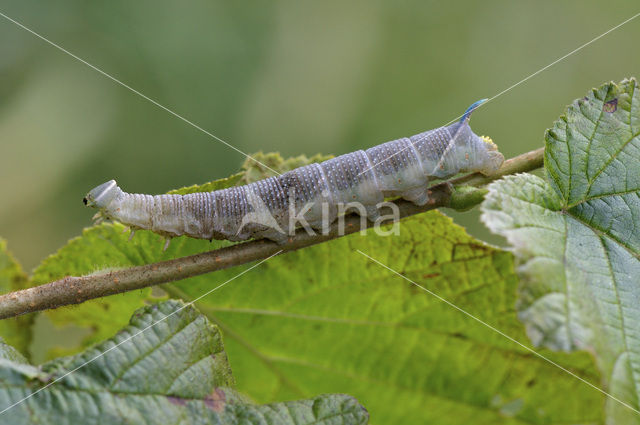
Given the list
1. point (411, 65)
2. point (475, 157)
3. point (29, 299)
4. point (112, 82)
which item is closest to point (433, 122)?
point (411, 65)

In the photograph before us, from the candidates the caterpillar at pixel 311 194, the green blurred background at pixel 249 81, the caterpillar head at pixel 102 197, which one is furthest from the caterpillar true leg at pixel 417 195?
the green blurred background at pixel 249 81

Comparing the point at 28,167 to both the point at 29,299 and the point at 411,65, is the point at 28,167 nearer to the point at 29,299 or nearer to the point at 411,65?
the point at 29,299

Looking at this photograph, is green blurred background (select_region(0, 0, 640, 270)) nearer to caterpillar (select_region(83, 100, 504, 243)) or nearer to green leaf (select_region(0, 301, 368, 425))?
caterpillar (select_region(83, 100, 504, 243))

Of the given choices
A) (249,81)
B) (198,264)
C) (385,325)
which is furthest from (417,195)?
(249,81)

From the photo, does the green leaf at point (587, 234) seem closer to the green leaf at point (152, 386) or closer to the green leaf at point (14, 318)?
the green leaf at point (152, 386)

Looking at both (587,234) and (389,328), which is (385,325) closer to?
(389,328)

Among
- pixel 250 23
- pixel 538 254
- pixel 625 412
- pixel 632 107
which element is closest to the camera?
pixel 625 412
